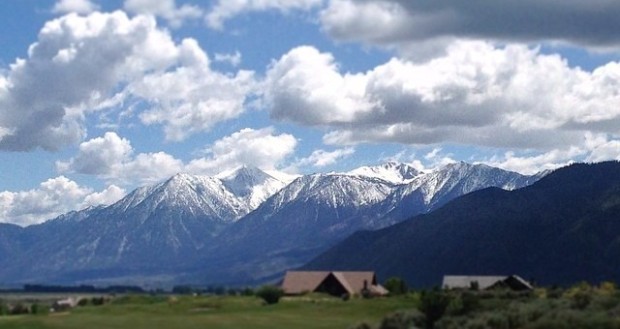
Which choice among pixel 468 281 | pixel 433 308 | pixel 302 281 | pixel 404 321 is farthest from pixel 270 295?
pixel 468 281

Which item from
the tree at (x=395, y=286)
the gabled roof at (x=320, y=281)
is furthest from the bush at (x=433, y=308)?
the gabled roof at (x=320, y=281)

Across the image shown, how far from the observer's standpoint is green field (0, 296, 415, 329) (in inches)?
3111

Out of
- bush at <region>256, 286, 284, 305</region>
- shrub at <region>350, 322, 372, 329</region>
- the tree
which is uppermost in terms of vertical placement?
the tree

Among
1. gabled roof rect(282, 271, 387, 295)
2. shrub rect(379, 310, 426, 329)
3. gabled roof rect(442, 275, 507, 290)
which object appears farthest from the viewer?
gabled roof rect(442, 275, 507, 290)

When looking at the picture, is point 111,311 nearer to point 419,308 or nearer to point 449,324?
point 419,308

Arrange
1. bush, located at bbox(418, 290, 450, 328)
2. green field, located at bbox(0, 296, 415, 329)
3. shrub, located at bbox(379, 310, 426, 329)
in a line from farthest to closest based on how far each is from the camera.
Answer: green field, located at bbox(0, 296, 415, 329)
bush, located at bbox(418, 290, 450, 328)
shrub, located at bbox(379, 310, 426, 329)

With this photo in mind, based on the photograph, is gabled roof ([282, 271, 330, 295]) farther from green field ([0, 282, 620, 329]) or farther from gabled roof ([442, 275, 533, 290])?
green field ([0, 282, 620, 329])

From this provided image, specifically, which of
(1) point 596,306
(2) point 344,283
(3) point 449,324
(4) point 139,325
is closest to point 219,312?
(4) point 139,325

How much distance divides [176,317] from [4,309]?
4058cm

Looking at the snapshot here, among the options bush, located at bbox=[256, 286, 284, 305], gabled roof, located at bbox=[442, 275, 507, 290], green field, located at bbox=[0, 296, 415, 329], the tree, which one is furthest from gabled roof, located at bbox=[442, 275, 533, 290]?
green field, located at bbox=[0, 296, 415, 329]

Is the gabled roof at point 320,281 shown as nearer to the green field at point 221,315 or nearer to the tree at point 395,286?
the tree at point 395,286

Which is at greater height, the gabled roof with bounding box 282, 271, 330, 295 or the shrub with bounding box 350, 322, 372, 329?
the gabled roof with bounding box 282, 271, 330, 295

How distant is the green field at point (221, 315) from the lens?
259ft

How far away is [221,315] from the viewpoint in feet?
290
